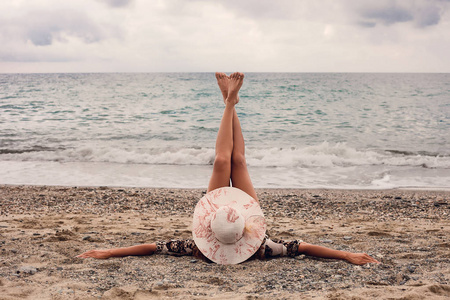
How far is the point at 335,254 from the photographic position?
3895 mm

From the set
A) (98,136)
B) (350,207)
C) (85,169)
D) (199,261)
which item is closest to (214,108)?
(98,136)

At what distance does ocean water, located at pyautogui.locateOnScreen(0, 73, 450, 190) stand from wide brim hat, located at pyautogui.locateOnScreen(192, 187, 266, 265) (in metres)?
5.53

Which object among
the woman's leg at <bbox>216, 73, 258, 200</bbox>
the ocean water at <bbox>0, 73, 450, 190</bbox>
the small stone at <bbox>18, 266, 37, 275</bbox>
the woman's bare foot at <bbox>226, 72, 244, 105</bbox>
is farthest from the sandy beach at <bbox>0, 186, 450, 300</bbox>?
the ocean water at <bbox>0, 73, 450, 190</bbox>

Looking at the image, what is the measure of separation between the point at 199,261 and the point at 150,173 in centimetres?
702

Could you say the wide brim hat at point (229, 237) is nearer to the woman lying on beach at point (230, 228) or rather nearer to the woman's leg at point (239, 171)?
the woman lying on beach at point (230, 228)

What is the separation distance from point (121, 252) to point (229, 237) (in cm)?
127

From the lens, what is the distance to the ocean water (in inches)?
407

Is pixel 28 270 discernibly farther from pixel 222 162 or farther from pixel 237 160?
pixel 237 160

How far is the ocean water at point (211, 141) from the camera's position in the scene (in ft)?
33.9

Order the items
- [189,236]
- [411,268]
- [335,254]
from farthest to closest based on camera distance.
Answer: [189,236] → [335,254] → [411,268]

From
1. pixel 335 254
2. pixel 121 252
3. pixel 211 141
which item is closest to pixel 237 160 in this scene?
pixel 335 254

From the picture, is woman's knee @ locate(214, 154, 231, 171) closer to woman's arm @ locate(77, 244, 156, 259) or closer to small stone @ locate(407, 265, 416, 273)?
woman's arm @ locate(77, 244, 156, 259)

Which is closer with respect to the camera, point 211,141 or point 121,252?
point 121,252

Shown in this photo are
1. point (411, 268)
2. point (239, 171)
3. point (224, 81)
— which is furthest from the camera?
point (224, 81)
